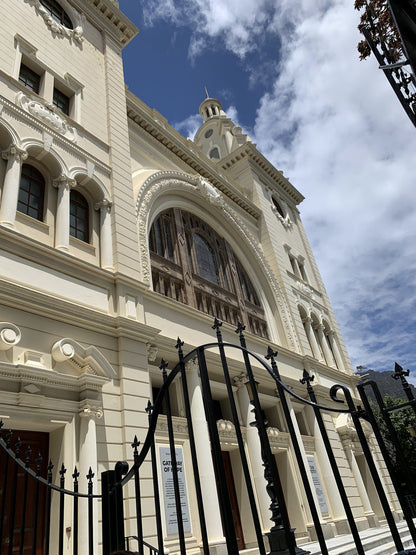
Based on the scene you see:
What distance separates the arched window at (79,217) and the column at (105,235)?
39 cm

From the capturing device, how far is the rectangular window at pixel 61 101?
12.7m

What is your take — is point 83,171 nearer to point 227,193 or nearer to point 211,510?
point 211,510

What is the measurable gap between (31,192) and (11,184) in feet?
3.54

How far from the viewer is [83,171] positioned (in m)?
11.5

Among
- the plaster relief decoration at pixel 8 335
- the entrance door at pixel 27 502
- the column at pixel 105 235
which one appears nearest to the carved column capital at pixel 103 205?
the column at pixel 105 235

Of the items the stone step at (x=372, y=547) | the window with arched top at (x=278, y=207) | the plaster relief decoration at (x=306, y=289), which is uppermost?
the window with arched top at (x=278, y=207)

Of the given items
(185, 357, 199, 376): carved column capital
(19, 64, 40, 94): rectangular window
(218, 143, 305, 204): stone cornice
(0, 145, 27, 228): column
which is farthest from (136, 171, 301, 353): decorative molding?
(218, 143, 305, 204): stone cornice

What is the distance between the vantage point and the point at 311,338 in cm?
2170

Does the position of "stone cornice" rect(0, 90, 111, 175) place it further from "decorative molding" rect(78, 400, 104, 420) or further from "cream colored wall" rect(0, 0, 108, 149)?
"decorative molding" rect(78, 400, 104, 420)

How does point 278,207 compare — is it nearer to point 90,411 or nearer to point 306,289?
point 306,289

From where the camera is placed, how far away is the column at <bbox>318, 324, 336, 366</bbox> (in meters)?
22.6

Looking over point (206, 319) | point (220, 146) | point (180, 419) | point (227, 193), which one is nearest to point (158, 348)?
point (180, 419)

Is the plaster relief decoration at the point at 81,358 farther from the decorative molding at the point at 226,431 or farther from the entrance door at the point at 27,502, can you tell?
the decorative molding at the point at 226,431

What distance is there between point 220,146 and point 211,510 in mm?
27724
